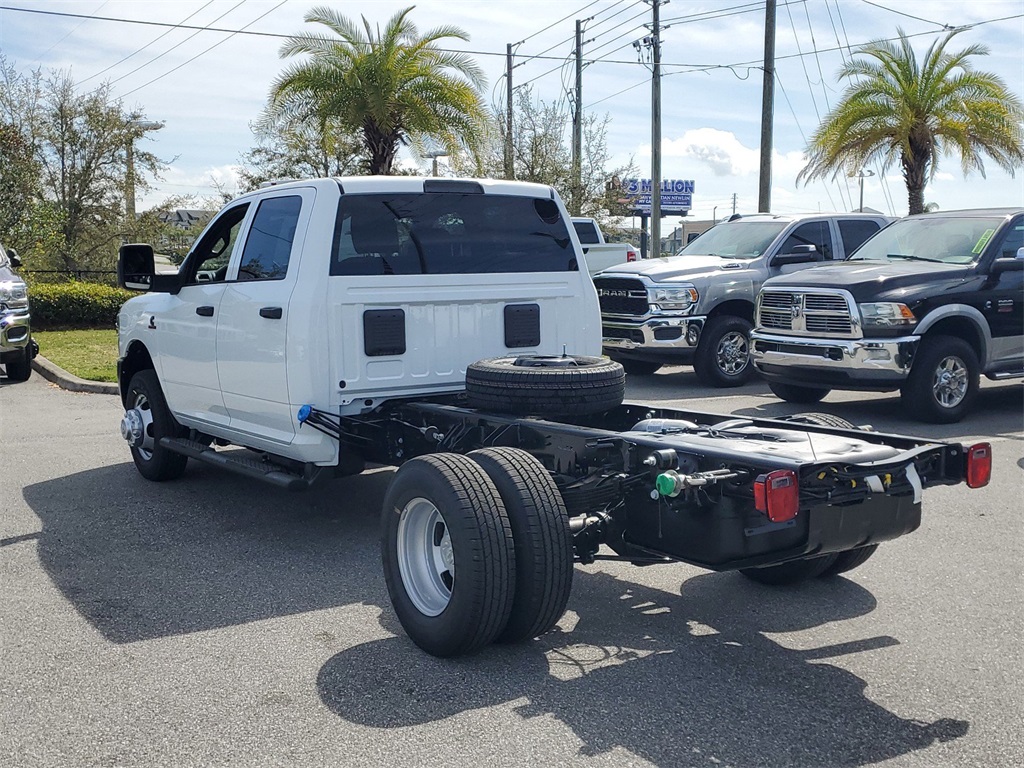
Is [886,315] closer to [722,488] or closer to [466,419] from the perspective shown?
[466,419]

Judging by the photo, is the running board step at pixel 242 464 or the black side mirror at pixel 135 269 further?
the black side mirror at pixel 135 269

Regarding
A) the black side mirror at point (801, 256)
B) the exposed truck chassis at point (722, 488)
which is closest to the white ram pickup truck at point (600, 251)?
the black side mirror at point (801, 256)

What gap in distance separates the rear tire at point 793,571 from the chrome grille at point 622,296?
766 centimetres

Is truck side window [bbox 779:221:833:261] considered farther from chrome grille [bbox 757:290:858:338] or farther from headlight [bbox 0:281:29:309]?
headlight [bbox 0:281:29:309]

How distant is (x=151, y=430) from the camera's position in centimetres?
772

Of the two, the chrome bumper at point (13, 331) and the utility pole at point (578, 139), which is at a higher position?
the utility pole at point (578, 139)

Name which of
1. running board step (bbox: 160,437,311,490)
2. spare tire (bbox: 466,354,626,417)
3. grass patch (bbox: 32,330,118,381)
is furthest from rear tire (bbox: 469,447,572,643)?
grass patch (bbox: 32,330,118,381)

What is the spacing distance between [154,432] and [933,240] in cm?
803

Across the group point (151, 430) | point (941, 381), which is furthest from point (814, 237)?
point (151, 430)

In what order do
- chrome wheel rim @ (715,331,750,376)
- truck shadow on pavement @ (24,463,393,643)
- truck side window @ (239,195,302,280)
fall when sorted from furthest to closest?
chrome wheel rim @ (715,331,750,376) → truck side window @ (239,195,302,280) → truck shadow on pavement @ (24,463,393,643)

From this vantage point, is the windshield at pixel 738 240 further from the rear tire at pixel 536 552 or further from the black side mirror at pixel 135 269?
the rear tire at pixel 536 552

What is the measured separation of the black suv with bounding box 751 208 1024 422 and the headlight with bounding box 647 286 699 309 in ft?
5.01

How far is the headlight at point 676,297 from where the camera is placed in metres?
12.6

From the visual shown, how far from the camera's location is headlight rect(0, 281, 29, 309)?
516 inches
